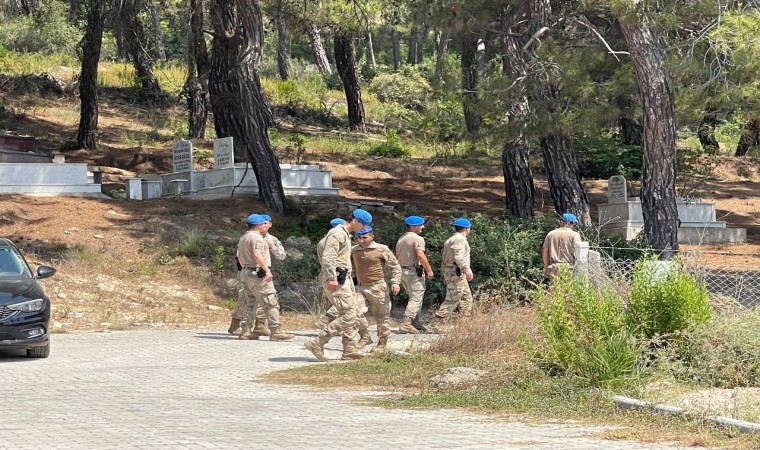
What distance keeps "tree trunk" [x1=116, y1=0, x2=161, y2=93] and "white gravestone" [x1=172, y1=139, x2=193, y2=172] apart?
3.50 m

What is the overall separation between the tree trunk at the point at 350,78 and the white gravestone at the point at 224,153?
13.4 meters

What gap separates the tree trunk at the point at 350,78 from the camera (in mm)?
44344

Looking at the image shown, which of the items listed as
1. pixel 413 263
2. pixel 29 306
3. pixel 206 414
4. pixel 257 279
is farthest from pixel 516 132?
pixel 206 414

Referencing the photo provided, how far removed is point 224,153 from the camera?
30.1m

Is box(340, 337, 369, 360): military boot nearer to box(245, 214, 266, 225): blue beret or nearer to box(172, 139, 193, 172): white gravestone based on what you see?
box(245, 214, 266, 225): blue beret

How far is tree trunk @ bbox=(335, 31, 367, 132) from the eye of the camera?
44344 mm

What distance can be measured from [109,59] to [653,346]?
52.4m

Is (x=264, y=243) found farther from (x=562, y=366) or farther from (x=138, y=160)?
(x=138, y=160)

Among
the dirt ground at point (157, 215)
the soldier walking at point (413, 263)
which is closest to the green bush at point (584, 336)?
the soldier walking at point (413, 263)

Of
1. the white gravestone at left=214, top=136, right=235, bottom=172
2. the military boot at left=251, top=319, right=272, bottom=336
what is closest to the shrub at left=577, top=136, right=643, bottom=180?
the white gravestone at left=214, top=136, right=235, bottom=172

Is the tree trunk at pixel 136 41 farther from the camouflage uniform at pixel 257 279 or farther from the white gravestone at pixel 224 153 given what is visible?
the camouflage uniform at pixel 257 279

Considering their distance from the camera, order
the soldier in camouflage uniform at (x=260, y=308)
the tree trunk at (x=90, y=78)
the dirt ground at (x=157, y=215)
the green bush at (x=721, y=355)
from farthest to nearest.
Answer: the tree trunk at (x=90, y=78) < the dirt ground at (x=157, y=215) < the soldier in camouflage uniform at (x=260, y=308) < the green bush at (x=721, y=355)

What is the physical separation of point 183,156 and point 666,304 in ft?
64.5

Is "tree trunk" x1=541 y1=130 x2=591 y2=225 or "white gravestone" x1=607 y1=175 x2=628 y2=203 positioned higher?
"tree trunk" x1=541 y1=130 x2=591 y2=225
